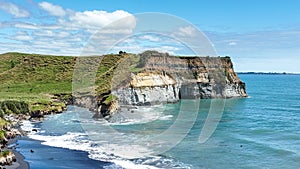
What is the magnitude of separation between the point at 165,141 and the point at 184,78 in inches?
2865

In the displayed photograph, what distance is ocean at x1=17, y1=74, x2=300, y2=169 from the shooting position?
47469 mm

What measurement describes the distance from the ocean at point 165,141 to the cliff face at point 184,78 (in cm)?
2146

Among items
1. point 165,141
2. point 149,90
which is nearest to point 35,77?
point 149,90

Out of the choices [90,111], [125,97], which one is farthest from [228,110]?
[90,111]

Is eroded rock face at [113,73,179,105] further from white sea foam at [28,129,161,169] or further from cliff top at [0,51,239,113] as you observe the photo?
white sea foam at [28,129,161,169]

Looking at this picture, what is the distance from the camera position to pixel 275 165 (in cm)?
4712

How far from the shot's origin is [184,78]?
131625 mm

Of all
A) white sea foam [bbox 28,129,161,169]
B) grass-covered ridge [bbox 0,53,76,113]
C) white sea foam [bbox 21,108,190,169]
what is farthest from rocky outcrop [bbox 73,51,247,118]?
white sea foam [bbox 28,129,161,169]

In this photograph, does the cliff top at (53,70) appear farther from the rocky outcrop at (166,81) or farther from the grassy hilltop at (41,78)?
the rocky outcrop at (166,81)

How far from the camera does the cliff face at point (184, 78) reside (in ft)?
380

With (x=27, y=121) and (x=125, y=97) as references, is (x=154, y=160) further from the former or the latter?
(x=125, y=97)

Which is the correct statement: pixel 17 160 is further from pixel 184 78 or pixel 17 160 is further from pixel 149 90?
pixel 184 78

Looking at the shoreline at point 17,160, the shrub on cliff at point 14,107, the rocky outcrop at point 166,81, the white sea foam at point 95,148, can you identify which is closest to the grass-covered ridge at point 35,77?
the shrub on cliff at point 14,107

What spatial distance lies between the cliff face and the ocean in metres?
21.5
